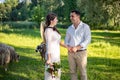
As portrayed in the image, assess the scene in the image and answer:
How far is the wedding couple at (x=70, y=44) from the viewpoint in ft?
23.5

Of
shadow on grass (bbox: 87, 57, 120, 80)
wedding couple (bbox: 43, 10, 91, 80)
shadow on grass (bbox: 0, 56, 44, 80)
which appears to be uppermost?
wedding couple (bbox: 43, 10, 91, 80)

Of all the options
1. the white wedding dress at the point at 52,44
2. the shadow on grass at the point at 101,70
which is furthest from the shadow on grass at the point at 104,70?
the white wedding dress at the point at 52,44

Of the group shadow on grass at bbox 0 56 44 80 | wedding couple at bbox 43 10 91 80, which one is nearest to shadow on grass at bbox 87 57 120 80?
shadow on grass at bbox 0 56 44 80

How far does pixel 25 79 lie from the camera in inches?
424

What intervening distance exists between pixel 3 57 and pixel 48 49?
6.42m

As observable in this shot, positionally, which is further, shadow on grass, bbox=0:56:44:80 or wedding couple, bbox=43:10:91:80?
shadow on grass, bbox=0:56:44:80

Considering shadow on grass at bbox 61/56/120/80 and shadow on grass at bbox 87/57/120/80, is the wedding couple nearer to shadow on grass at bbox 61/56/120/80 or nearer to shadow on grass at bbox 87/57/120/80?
shadow on grass at bbox 61/56/120/80

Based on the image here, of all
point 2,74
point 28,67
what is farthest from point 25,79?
point 28,67

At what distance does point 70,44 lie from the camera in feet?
26.8

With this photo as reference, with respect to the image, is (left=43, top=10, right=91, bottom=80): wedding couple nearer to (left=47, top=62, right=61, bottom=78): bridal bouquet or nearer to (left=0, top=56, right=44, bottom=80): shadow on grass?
(left=47, top=62, right=61, bottom=78): bridal bouquet

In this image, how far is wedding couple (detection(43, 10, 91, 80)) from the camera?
23.5ft

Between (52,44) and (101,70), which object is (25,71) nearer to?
(101,70)

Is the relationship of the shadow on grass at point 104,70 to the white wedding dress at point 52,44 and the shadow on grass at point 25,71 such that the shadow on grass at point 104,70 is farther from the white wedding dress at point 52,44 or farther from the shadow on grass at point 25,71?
the white wedding dress at point 52,44

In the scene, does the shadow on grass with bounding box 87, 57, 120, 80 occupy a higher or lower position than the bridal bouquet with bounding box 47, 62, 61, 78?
lower
